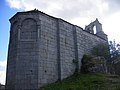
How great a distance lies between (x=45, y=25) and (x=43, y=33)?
97cm

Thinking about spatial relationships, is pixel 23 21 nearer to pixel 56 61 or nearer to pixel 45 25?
pixel 45 25

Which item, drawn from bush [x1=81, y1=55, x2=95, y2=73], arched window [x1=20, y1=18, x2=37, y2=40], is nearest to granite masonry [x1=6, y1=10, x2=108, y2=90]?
arched window [x1=20, y1=18, x2=37, y2=40]

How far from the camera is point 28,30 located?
17812mm

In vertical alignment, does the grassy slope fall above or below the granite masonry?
below

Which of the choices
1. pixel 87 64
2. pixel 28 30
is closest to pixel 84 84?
pixel 87 64

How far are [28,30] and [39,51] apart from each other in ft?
7.89

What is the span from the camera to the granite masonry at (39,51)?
1638cm

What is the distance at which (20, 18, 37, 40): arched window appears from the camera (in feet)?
57.6

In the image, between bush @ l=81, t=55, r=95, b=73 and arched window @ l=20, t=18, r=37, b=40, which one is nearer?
arched window @ l=20, t=18, r=37, b=40

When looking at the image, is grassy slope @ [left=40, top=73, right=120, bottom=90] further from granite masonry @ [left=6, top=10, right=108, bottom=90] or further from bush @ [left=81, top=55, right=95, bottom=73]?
bush @ [left=81, top=55, right=95, bottom=73]

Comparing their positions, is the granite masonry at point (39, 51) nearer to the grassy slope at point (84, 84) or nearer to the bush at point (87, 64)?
the bush at point (87, 64)

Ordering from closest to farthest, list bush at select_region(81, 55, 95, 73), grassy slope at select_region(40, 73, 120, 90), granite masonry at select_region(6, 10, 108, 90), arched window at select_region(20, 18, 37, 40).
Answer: grassy slope at select_region(40, 73, 120, 90), granite masonry at select_region(6, 10, 108, 90), arched window at select_region(20, 18, 37, 40), bush at select_region(81, 55, 95, 73)

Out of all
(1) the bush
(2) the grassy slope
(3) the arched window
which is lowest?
(2) the grassy slope

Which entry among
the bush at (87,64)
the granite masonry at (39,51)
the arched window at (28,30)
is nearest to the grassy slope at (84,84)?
the granite masonry at (39,51)
